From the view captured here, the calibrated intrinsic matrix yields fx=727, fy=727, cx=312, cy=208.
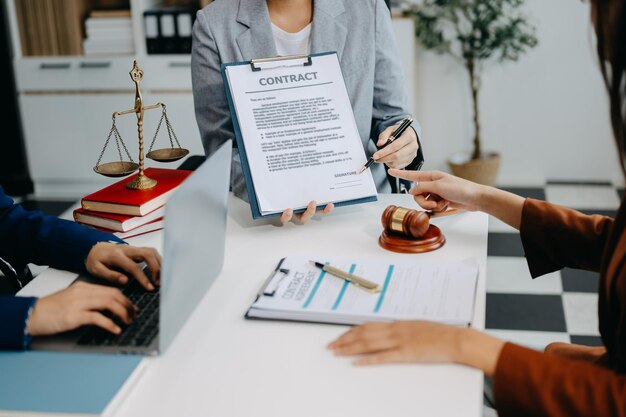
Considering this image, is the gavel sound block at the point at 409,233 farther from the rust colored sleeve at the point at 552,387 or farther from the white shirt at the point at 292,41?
the white shirt at the point at 292,41

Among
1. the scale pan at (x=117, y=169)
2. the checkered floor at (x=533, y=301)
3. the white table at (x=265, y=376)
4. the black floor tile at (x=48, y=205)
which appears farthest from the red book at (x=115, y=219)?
the black floor tile at (x=48, y=205)

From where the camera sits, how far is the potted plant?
367cm

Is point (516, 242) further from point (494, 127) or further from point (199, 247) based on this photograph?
point (199, 247)

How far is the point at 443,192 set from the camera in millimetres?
1548

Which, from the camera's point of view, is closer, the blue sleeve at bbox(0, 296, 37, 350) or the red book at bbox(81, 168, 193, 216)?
the blue sleeve at bbox(0, 296, 37, 350)

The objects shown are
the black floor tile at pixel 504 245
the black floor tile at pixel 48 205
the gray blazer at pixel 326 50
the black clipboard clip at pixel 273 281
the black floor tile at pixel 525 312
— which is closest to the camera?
the black clipboard clip at pixel 273 281

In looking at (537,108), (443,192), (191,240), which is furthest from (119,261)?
(537,108)

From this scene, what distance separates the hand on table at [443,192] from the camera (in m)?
1.52

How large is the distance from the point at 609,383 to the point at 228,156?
68 cm

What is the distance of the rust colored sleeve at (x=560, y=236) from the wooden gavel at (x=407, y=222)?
0.64 feet

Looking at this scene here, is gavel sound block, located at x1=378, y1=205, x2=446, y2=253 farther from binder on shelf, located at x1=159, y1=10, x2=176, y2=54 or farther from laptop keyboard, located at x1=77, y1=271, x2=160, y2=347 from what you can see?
binder on shelf, located at x1=159, y1=10, x2=176, y2=54

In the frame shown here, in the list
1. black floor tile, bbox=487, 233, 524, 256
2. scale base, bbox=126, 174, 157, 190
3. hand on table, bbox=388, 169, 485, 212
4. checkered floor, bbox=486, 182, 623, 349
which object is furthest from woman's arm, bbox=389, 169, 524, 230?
black floor tile, bbox=487, 233, 524, 256

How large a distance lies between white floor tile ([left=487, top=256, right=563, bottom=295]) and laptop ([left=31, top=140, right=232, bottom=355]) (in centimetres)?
190

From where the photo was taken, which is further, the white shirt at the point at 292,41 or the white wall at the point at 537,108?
the white wall at the point at 537,108
